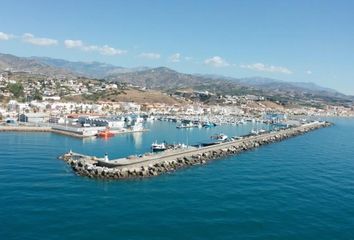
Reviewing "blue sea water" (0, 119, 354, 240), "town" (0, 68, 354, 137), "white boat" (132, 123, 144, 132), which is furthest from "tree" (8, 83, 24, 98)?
"blue sea water" (0, 119, 354, 240)

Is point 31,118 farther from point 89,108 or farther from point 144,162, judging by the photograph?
point 144,162

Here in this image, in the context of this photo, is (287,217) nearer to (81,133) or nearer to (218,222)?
(218,222)

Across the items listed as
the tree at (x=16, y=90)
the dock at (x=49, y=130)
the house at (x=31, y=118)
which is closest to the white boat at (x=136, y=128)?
the dock at (x=49, y=130)

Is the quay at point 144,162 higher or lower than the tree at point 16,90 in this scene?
lower

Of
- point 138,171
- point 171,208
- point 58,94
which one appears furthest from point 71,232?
point 58,94

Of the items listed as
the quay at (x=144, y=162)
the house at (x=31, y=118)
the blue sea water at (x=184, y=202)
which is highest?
the house at (x=31, y=118)

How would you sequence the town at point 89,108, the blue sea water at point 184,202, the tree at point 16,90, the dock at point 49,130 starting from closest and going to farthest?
1. the blue sea water at point 184,202
2. the dock at point 49,130
3. the town at point 89,108
4. the tree at point 16,90

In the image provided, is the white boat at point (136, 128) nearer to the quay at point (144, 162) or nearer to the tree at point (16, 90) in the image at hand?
the quay at point (144, 162)

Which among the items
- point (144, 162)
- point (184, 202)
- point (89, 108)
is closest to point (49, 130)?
point (144, 162)

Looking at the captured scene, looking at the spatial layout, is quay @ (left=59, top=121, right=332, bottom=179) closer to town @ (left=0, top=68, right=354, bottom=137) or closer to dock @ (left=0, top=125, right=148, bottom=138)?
dock @ (left=0, top=125, right=148, bottom=138)
